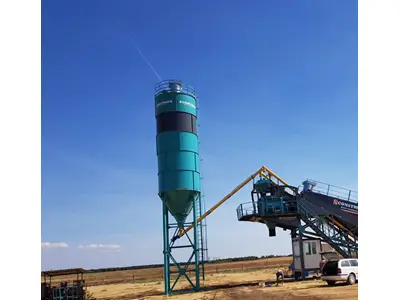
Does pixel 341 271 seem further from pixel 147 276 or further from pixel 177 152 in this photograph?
pixel 147 276

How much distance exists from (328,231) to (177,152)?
989 cm

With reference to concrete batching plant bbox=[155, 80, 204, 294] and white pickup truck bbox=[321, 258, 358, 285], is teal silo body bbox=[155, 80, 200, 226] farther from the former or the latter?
white pickup truck bbox=[321, 258, 358, 285]

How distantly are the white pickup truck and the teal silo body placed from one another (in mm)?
7639

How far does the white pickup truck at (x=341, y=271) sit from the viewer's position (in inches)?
761

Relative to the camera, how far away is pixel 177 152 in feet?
72.2

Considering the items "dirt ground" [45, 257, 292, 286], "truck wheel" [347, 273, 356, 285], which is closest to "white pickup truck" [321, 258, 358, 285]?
"truck wheel" [347, 273, 356, 285]

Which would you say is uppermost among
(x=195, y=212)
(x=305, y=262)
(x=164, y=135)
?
(x=164, y=135)

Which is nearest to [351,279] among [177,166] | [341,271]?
[341,271]

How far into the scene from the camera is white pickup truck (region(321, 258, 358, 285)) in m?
19.3
